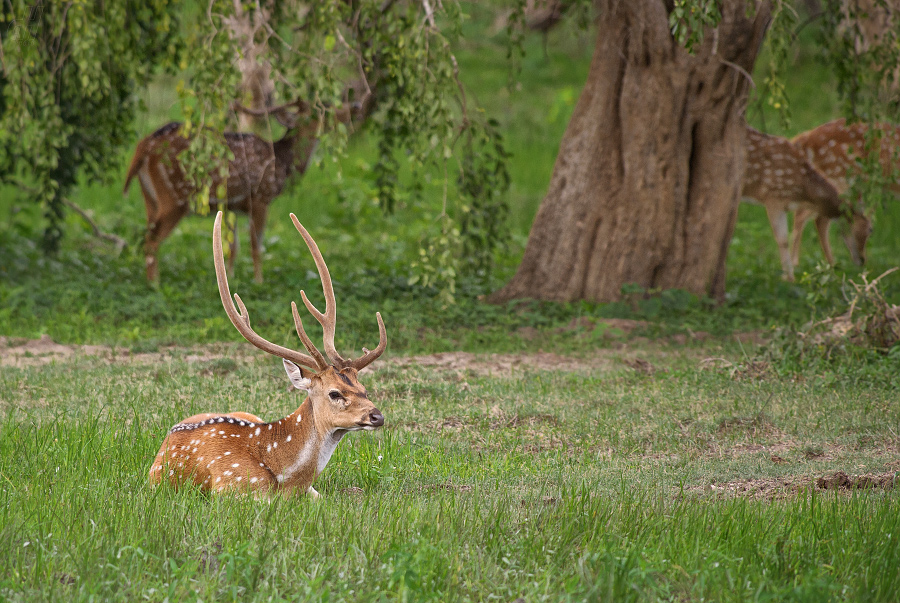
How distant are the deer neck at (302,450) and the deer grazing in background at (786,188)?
8685mm

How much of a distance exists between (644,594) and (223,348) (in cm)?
580

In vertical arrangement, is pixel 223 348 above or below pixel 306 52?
below

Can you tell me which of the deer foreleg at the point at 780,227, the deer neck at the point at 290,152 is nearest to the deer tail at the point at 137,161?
the deer neck at the point at 290,152

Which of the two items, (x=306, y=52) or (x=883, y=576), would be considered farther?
(x=306, y=52)

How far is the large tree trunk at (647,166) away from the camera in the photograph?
9.91 m

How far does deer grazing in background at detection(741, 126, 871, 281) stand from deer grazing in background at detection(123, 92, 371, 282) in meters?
4.62

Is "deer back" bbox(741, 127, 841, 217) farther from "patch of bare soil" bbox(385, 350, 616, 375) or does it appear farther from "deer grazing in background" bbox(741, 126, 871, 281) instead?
"patch of bare soil" bbox(385, 350, 616, 375)

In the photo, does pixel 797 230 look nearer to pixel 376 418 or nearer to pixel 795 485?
pixel 795 485

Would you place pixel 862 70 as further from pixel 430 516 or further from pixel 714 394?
pixel 430 516

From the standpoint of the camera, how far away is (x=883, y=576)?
3.69 meters

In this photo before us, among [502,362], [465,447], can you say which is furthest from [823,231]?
[465,447]

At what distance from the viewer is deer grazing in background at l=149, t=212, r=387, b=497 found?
4.67 metres

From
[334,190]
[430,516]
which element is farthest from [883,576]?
[334,190]

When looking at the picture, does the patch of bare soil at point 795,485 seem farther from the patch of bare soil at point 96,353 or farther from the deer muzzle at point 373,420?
the patch of bare soil at point 96,353
